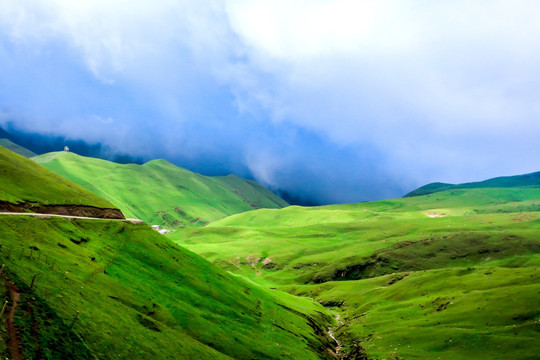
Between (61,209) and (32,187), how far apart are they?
10824 millimetres

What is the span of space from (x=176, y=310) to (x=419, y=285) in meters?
110

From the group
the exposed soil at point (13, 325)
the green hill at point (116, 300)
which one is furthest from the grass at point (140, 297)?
A: the exposed soil at point (13, 325)

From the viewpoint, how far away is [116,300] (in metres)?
48.5

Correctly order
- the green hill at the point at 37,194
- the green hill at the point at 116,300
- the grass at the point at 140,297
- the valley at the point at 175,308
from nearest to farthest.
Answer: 1. the green hill at the point at 116,300
2. the valley at the point at 175,308
3. the grass at the point at 140,297
4. the green hill at the point at 37,194

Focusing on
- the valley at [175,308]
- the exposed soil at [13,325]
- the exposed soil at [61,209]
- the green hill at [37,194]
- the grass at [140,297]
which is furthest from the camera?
the green hill at [37,194]

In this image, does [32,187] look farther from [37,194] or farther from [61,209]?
[61,209]

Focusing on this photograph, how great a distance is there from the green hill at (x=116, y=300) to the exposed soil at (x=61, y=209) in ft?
9.54

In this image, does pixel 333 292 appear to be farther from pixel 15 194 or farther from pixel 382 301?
pixel 15 194

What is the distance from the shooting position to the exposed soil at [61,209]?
6864 centimetres

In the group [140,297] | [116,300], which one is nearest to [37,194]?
[140,297]

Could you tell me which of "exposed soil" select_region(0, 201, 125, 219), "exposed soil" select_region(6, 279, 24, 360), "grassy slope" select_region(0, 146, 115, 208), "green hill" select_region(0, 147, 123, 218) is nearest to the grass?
"exposed soil" select_region(6, 279, 24, 360)

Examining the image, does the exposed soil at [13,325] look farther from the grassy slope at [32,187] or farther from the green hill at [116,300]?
the grassy slope at [32,187]

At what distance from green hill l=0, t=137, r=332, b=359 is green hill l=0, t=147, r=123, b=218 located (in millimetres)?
561

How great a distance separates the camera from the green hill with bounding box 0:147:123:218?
7500cm
